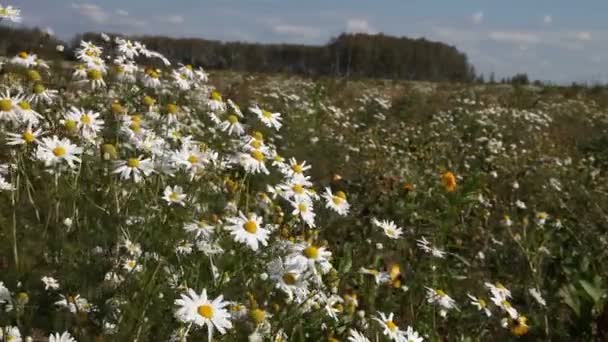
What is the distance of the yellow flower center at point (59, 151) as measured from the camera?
2.36m

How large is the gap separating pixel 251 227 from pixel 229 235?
0.50 ft

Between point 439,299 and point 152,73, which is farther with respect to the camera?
point 152,73

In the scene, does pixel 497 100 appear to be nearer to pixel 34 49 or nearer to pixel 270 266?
pixel 34 49

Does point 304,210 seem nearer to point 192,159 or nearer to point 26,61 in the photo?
point 192,159

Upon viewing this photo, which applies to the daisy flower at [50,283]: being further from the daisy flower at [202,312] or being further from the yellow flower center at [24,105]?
the yellow flower center at [24,105]

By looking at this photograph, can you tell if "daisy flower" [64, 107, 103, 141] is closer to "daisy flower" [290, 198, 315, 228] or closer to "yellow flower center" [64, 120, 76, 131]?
"yellow flower center" [64, 120, 76, 131]

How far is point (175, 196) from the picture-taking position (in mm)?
2365

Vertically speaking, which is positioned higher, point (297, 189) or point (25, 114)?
point (25, 114)

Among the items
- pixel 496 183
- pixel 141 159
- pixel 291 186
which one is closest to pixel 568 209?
pixel 496 183

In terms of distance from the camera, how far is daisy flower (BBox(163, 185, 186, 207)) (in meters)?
2.33

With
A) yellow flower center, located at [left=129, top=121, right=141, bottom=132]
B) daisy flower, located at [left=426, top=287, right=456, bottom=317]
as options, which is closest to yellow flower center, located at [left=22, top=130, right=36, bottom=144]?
yellow flower center, located at [left=129, top=121, right=141, bottom=132]

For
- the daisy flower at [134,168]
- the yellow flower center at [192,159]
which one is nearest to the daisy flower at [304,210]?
the yellow flower center at [192,159]

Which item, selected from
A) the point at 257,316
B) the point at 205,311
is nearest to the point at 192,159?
the point at 257,316

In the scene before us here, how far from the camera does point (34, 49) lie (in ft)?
14.7
